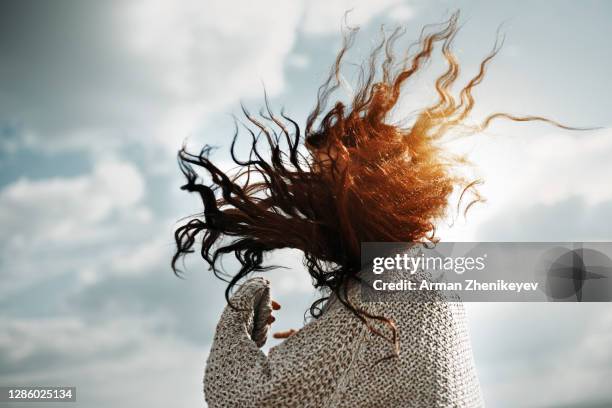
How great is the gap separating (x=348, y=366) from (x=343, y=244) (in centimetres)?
47

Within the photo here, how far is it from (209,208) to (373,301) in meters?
0.80

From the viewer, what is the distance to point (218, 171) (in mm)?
2674

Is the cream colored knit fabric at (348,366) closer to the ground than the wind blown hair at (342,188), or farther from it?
closer to the ground

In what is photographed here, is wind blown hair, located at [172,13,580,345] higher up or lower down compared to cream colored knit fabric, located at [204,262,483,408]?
higher up

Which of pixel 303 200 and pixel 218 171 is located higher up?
pixel 218 171

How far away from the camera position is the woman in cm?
242

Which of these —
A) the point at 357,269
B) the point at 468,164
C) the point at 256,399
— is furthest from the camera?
the point at 468,164

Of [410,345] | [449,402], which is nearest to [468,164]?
[410,345]

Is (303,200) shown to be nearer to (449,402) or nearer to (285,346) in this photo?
(285,346)

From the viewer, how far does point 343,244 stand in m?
2.54

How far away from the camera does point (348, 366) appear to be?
2424mm

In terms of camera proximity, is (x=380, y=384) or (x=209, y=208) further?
(x=209, y=208)

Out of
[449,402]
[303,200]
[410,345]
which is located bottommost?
[449,402]

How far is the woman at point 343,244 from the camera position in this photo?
242 cm
